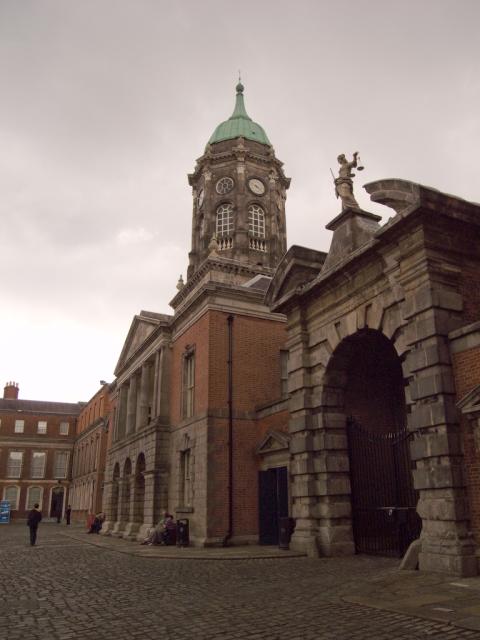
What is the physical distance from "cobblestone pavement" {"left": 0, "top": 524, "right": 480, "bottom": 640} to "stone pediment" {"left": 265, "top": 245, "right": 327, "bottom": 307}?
281 inches

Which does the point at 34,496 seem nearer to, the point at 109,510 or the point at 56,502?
the point at 56,502

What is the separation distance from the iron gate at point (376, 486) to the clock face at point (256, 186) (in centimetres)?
2566

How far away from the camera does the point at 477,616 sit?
5.84 meters

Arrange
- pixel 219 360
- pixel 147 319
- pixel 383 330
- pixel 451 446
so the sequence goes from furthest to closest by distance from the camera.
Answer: pixel 147 319, pixel 219 360, pixel 383 330, pixel 451 446

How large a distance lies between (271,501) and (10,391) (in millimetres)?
56958

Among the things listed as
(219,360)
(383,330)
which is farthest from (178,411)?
(383,330)

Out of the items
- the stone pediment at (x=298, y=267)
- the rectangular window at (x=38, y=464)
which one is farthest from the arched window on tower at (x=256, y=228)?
the rectangular window at (x=38, y=464)

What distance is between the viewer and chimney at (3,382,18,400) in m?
65.8

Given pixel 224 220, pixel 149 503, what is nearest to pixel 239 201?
pixel 224 220

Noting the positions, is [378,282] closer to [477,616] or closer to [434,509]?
[434,509]

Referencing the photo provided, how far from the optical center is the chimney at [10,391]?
65750 mm

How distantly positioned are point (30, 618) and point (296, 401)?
8.69m

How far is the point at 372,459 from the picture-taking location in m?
13.7

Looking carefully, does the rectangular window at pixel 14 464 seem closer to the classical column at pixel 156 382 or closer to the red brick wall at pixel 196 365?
the classical column at pixel 156 382
